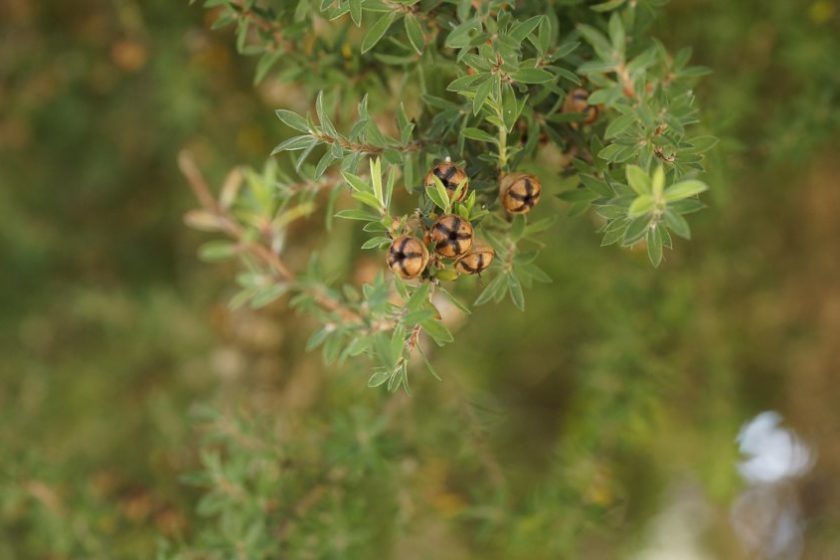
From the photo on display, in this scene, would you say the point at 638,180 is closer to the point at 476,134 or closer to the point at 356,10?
the point at 476,134

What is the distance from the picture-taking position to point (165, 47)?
138 cm

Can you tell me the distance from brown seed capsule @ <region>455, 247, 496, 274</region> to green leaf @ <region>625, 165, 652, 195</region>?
0.13 meters

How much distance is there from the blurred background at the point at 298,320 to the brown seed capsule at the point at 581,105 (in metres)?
0.35

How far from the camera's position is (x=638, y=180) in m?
0.58

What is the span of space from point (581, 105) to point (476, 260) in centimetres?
21

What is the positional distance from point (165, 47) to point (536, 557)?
1352 millimetres

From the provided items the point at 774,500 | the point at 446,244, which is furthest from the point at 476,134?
the point at 774,500

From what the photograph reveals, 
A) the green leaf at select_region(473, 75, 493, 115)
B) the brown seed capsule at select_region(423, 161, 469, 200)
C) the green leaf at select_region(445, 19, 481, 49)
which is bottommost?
the brown seed capsule at select_region(423, 161, 469, 200)

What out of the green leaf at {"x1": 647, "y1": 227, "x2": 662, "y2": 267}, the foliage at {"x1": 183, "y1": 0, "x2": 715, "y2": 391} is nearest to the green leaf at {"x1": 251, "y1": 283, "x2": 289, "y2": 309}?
the foliage at {"x1": 183, "y1": 0, "x2": 715, "y2": 391}

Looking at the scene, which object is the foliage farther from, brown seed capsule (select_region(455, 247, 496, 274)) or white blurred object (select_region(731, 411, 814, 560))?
white blurred object (select_region(731, 411, 814, 560))

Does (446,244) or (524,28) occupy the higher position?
(524,28)

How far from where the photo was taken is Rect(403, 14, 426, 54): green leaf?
67 cm

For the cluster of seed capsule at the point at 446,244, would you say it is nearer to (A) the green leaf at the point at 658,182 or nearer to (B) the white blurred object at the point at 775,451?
(A) the green leaf at the point at 658,182

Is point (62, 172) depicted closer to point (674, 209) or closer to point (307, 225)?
point (307, 225)
